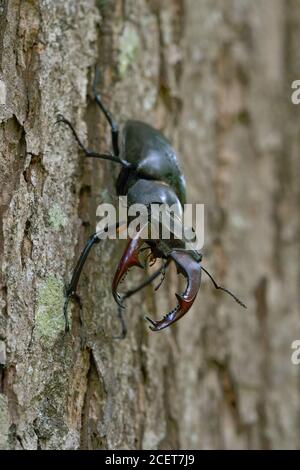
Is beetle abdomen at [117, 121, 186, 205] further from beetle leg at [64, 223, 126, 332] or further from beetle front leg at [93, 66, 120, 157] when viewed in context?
beetle leg at [64, 223, 126, 332]

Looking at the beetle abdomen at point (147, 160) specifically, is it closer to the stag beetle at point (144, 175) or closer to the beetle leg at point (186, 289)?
the stag beetle at point (144, 175)

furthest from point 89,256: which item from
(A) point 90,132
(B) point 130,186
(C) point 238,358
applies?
(C) point 238,358

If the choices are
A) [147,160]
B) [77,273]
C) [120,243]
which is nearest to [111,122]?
[147,160]

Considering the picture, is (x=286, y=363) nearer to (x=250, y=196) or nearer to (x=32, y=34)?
(x=250, y=196)

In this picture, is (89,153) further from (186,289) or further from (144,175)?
(186,289)

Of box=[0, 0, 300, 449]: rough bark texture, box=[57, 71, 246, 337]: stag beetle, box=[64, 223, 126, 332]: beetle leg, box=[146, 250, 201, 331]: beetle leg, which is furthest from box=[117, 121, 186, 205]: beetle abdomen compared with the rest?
box=[146, 250, 201, 331]: beetle leg

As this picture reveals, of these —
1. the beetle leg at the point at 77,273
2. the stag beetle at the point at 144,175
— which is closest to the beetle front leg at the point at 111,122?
the stag beetle at the point at 144,175
